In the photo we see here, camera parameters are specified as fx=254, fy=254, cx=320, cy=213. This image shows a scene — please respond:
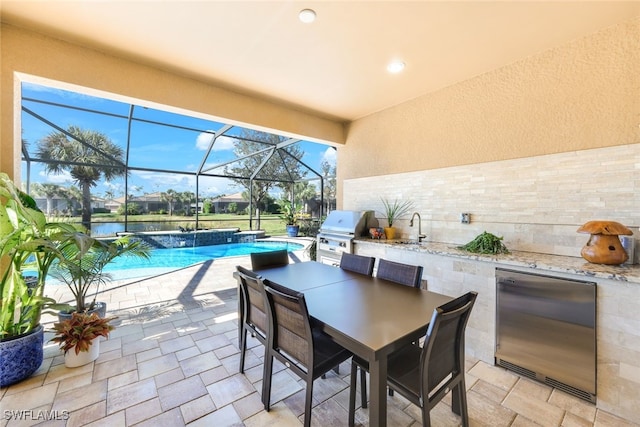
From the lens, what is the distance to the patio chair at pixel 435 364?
1231 mm

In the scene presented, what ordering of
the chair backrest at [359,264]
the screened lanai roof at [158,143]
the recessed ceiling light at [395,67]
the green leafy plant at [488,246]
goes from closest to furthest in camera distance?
the chair backrest at [359,264] → the green leafy plant at [488,246] → the recessed ceiling light at [395,67] → the screened lanai roof at [158,143]

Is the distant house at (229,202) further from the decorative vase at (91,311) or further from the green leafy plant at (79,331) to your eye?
the green leafy plant at (79,331)

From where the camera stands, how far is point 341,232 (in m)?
3.88

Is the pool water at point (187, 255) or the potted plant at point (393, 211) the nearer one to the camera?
the potted plant at point (393, 211)

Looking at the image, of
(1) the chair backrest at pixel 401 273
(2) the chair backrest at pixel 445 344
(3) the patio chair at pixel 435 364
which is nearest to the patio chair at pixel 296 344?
(3) the patio chair at pixel 435 364

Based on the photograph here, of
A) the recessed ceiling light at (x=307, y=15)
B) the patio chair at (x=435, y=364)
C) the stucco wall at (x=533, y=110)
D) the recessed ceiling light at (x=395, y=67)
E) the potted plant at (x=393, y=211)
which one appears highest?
the recessed ceiling light at (x=395, y=67)

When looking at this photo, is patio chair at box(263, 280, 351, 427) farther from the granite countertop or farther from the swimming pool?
the swimming pool

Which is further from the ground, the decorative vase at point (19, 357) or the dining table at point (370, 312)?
the dining table at point (370, 312)

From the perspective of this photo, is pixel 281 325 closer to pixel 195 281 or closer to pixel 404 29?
pixel 404 29

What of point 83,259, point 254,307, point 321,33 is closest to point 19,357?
point 83,259

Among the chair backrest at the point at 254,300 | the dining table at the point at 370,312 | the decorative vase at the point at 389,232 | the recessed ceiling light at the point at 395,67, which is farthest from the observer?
the decorative vase at the point at 389,232

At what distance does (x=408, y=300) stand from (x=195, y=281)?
404 centimetres

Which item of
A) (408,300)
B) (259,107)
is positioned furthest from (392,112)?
(408,300)

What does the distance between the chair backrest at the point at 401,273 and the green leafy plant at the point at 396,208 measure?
5.39 feet
